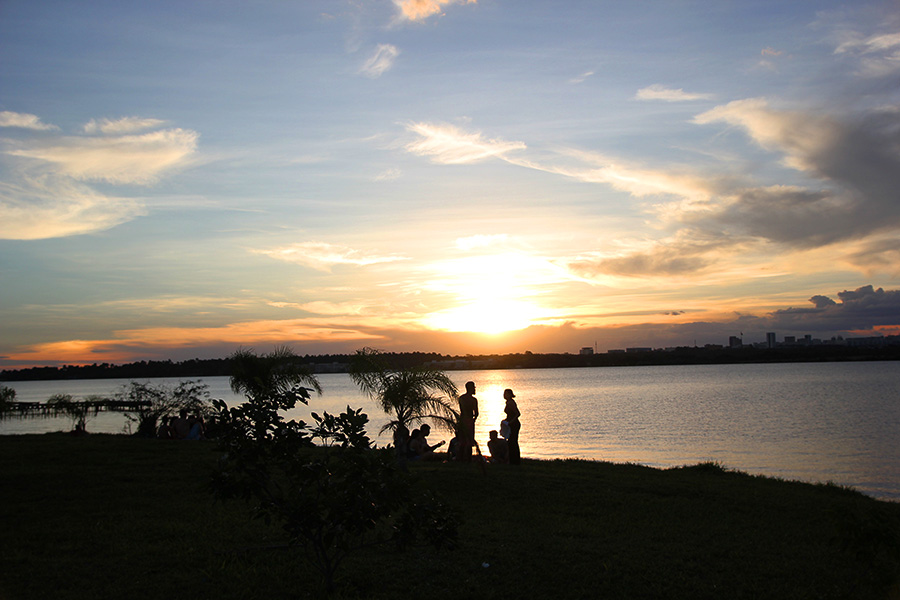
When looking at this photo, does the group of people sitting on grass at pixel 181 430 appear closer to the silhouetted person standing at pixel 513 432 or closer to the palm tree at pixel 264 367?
the palm tree at pixel 264 367

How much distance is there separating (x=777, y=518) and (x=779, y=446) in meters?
20.5

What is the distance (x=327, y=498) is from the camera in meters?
5.32

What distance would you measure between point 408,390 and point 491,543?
6035mm

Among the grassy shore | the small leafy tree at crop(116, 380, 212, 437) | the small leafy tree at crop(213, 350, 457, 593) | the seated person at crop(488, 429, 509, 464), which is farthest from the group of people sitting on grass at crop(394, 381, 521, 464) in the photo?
the small leafy tree at crop(116, 380, 212, 437)

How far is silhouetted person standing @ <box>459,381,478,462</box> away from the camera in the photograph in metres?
15.1

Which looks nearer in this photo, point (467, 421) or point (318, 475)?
point (318, 475)

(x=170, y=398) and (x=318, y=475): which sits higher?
(x=318, y=475)

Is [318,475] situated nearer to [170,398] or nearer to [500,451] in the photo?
[500,451]

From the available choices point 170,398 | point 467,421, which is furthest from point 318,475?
point 170,398

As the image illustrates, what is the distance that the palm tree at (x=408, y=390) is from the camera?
1398cm

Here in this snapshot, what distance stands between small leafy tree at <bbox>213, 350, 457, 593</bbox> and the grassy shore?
0.33 meters

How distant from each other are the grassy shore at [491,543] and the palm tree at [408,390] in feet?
5.32

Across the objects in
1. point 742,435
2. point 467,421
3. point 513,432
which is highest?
point 467,421

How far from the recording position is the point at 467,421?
15.2 m
